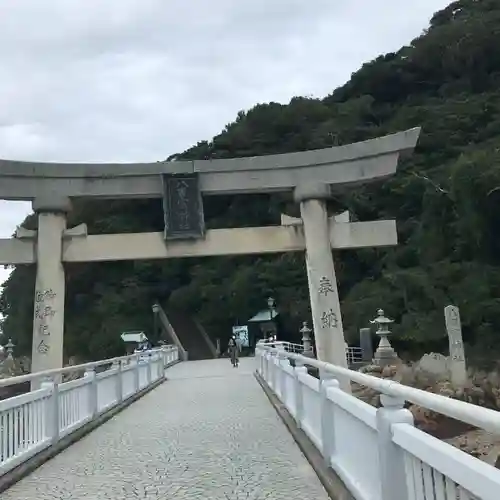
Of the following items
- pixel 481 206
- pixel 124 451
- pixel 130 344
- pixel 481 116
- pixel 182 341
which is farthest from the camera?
pixel 182 341

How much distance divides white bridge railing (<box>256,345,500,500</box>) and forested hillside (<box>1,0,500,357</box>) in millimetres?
22317

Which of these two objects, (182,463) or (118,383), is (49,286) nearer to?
(118,383)

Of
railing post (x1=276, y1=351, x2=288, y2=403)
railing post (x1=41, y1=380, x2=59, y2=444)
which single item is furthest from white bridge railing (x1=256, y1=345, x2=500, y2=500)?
railing post (x1=276, y1=351, x2=288, y2=403)

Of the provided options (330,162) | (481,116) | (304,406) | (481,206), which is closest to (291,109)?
(481,116)

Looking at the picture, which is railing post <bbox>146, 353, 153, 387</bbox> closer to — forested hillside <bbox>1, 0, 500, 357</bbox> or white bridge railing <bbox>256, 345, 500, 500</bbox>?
white bridge railing <bbox>256, 345, 500, 500</bbox>

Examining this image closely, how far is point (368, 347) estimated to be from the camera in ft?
76.5

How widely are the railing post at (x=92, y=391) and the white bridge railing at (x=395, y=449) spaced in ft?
14.0

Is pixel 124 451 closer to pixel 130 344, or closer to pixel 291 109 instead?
pixel 130 344

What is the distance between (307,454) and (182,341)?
35.4 metres

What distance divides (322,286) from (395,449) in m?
11.2

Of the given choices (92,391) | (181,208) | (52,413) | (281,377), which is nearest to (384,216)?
(181,208)

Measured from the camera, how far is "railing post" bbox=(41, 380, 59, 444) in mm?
6848

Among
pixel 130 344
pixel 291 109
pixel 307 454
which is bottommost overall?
pixel 307 454

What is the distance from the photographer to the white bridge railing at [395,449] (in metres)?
2.14
